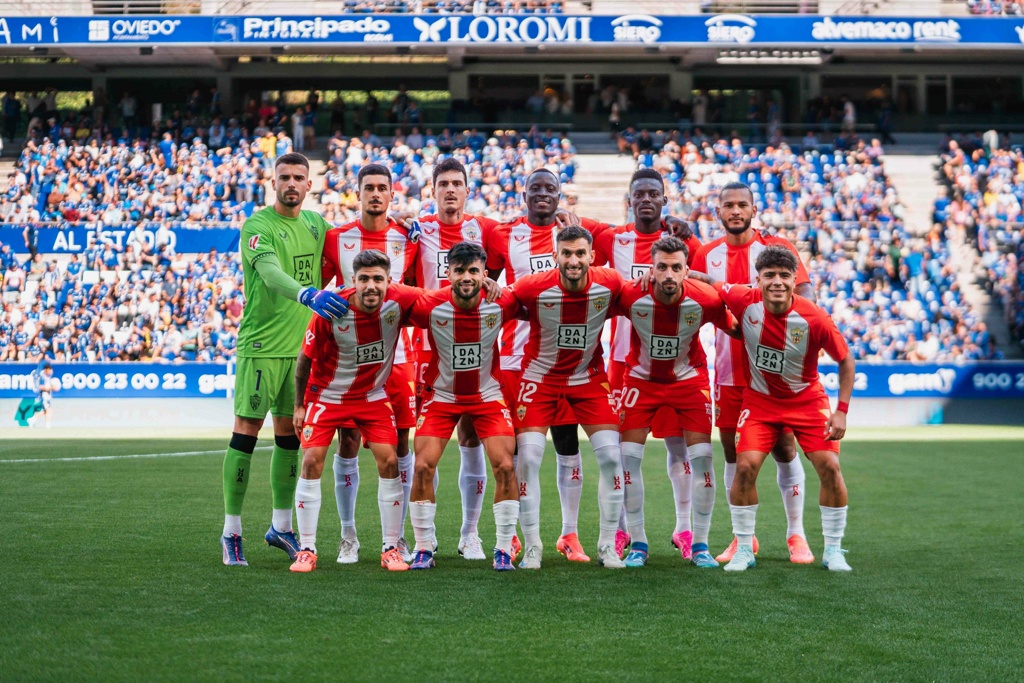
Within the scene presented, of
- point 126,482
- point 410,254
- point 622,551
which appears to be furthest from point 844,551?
point 126,482

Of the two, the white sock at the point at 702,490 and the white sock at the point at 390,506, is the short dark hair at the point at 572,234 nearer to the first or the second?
the white sock at the point at 702,490

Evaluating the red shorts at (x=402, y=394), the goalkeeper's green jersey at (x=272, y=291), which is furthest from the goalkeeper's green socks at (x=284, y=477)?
the red shorts at (x=402, y=394)

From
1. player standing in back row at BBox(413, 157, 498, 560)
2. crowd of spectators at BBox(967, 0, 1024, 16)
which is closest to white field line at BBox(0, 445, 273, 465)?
player standing in back row at BBox(413, 157, 498, 560)

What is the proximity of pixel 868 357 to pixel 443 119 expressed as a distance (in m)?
13.5

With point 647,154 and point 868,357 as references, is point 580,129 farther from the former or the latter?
point 868,357

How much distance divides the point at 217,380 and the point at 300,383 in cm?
1596

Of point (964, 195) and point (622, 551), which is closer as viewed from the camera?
point (622, 551)

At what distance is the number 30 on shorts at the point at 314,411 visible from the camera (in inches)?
265

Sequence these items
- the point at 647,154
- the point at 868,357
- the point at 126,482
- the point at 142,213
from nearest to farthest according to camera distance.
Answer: the point at 126,482
the point at 868,357
the point at 142,213
the point at 647,154

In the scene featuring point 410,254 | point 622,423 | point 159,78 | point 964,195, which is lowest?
point 622,423

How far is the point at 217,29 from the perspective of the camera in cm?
2852

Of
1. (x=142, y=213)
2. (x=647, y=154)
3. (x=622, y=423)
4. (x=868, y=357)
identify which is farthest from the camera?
(x=647, y=154)

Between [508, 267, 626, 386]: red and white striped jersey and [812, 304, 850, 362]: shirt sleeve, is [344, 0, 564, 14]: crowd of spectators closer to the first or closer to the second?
[508, 267, 626, 386]: red and white striped jersey

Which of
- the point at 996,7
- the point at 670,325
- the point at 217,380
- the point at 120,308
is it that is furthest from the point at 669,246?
the point at 996,7
